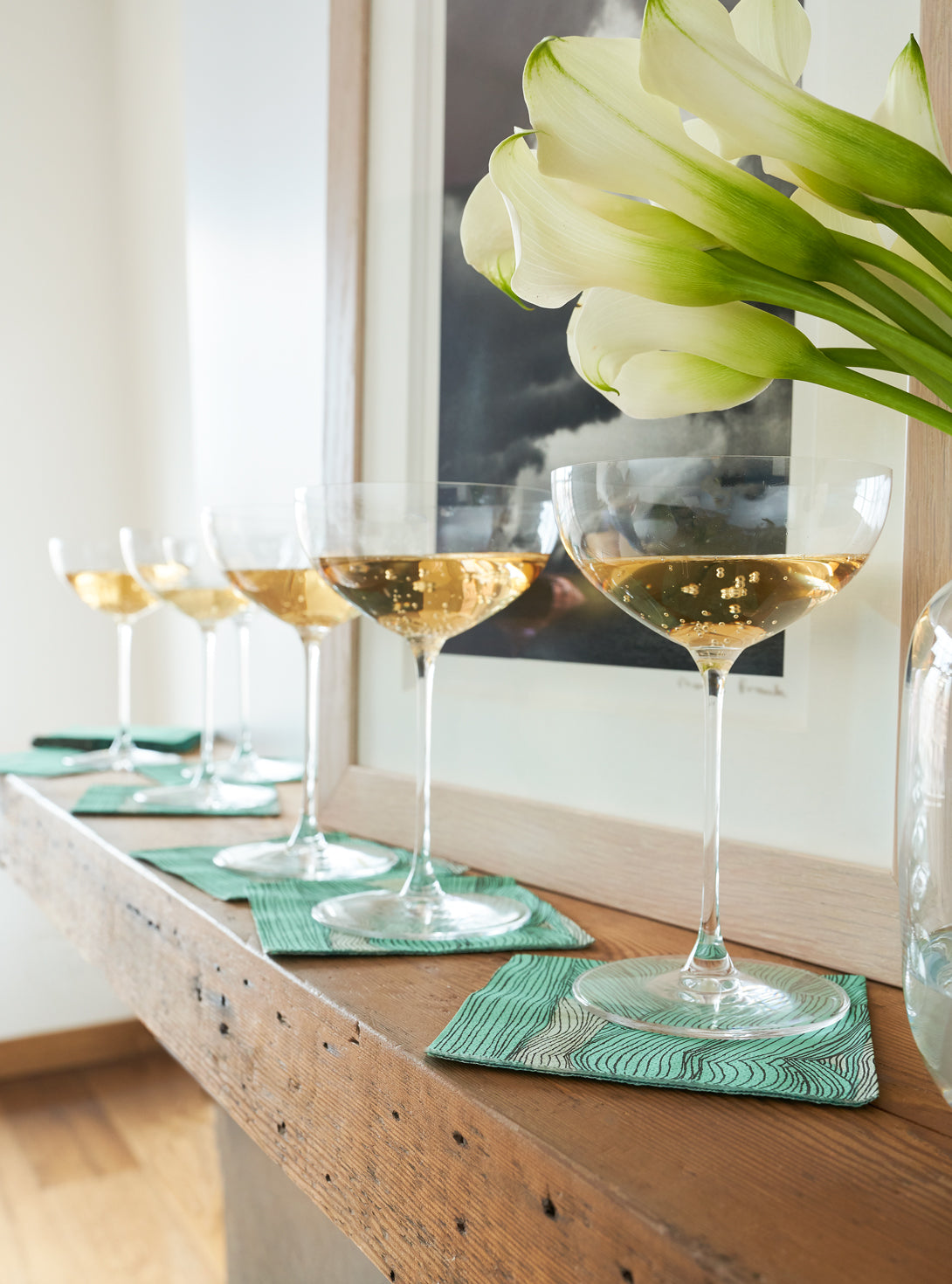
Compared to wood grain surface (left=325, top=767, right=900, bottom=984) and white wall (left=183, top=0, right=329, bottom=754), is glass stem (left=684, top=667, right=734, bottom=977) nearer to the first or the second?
wood grain surface (left=325, top=767, right=900, bottom=984)

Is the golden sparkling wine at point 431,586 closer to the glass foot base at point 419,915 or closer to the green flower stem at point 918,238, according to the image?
the glass foot base at point 419,915

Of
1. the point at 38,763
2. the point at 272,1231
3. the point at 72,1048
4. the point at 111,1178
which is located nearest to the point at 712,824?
the point at 272,1231

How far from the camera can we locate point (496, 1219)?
1.27 feet

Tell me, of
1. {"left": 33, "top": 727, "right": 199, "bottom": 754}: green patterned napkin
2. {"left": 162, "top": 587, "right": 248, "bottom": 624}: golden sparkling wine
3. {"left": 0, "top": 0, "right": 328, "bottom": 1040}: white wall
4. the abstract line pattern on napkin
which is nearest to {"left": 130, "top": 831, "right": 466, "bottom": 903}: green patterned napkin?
the abstract line pattern on napkin

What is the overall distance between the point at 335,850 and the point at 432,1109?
424mm

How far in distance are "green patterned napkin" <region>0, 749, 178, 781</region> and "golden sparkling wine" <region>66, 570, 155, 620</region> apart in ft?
0.68

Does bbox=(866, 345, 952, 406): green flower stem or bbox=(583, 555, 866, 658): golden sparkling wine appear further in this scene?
bbox=(583, 555, 866, 658): golden sparkling wine

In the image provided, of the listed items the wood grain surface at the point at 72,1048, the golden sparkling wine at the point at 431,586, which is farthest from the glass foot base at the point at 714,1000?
the wood grain surface at the point at 72,1048

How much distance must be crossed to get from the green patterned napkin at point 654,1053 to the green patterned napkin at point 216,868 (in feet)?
0.82

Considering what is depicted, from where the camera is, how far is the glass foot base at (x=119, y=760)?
1375 mm

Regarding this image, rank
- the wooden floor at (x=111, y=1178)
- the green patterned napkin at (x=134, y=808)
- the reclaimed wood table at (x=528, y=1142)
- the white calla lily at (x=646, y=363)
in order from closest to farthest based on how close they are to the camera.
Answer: the reclaimed wood table at (x=528, y=1142), the white calla lily at (x=646, y=363), the green patterned napkin at (x=134, y=808), the wooden floor at (x=111, y=1178)

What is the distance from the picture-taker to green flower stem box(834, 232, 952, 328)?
0.36 metres

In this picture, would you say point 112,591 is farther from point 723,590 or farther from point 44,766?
point 723,590

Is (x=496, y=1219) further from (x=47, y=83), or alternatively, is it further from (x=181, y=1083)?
(x=47, y=83)
